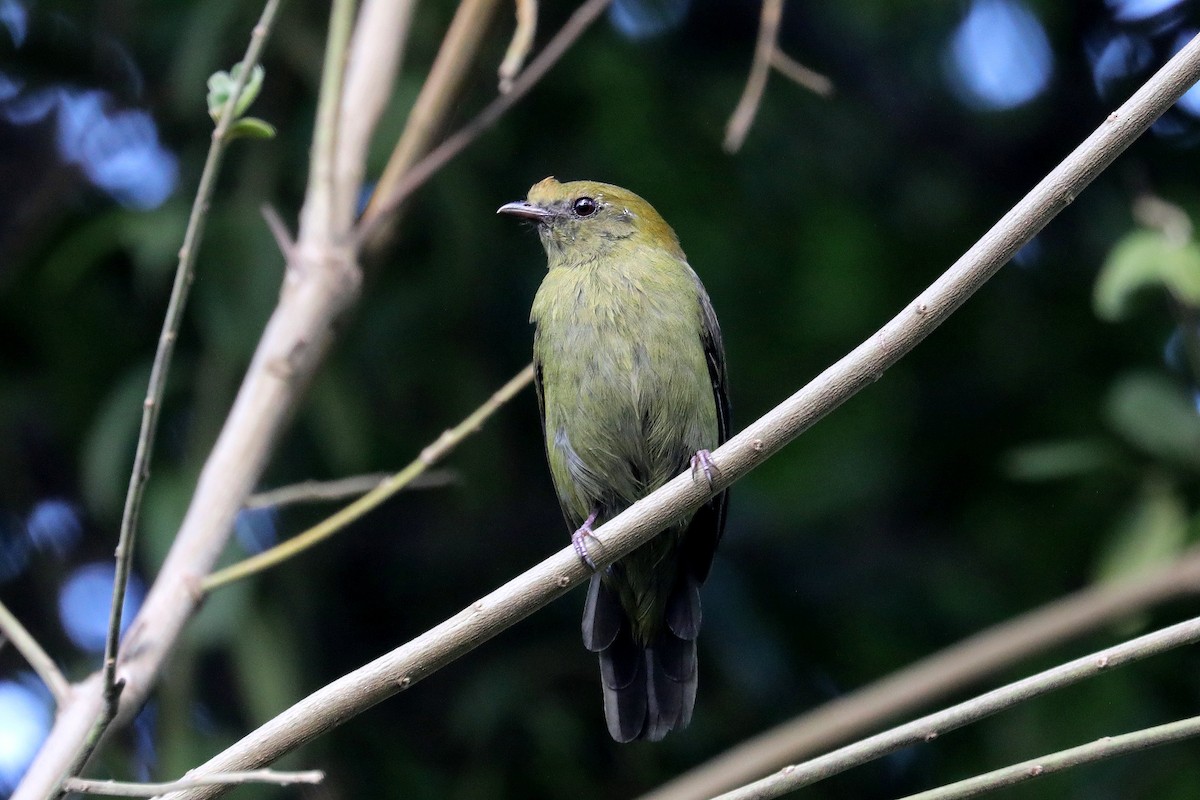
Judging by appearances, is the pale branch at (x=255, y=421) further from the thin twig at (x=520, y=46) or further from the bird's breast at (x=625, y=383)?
the bird's breast at (x=625, y=383)

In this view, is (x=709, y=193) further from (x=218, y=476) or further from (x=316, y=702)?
(x=316, y=702)

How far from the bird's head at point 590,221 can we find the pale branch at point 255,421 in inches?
39.4

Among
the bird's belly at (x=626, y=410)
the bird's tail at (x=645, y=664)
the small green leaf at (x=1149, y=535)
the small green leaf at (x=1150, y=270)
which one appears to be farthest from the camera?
the bird's belly at (x=626, y=410)

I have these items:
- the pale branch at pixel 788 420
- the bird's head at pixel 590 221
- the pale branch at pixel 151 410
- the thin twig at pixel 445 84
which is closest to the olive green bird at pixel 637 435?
the bird's head at pixel 590 221

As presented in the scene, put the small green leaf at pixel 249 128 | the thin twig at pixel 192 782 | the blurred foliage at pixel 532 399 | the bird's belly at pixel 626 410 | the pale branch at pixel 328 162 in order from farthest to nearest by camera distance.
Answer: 1. the blurred foliage at pixel 532 399
2. the bird's belly at pixel 626 410
3. the pale branch at pixel 328 162
4. the small green leaf at pixel 249 128
5. the thin twig at pixel 192 782

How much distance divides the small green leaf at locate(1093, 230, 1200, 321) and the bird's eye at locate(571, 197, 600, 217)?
1.54 meters

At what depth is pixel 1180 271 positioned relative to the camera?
9.92ft

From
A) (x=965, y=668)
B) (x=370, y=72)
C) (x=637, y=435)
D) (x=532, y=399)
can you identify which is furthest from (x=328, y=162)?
(x=532, y=399)

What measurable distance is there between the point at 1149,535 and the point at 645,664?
133cm

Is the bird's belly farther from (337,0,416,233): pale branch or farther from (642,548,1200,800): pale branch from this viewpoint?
(642,548,1200,800): pale branch

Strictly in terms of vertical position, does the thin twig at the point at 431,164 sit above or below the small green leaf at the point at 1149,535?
above

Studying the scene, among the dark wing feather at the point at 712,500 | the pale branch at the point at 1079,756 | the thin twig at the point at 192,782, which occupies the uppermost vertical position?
the dark wing feather at the point at 712,500

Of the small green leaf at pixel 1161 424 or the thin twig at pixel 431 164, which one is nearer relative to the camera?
the thin twig at pixel 431 164

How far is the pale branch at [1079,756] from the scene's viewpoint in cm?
175
